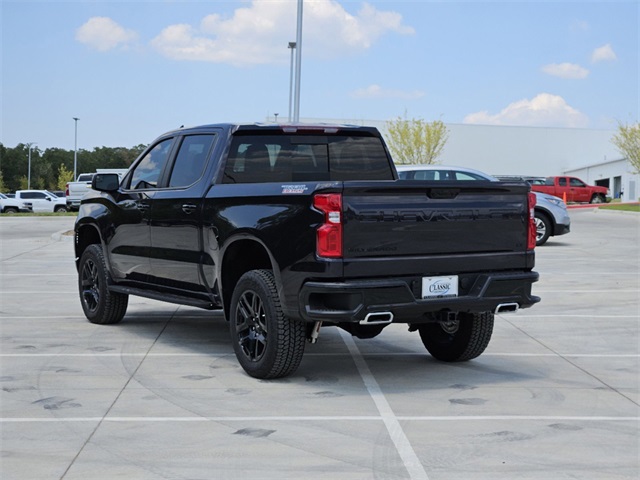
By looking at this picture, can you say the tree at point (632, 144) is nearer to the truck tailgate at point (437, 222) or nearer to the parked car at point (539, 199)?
the parked car at point (539, 199)

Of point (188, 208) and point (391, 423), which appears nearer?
point (391, 423)

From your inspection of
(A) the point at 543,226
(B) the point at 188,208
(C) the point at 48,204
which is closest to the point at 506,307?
(B) the point at 188,208

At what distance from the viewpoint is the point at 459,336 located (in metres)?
8.30

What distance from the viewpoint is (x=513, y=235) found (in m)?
7.57

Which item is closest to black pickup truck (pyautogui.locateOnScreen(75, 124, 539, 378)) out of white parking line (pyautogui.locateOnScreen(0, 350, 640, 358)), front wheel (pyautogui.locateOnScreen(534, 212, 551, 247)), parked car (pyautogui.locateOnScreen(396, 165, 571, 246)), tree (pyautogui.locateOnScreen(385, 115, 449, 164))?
white parking line (pyautogui.locateOnScreen(0, 350, 640, 358))

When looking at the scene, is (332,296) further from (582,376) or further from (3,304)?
(3,304)

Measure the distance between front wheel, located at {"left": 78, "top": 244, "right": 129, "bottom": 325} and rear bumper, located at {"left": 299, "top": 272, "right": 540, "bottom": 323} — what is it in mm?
3777

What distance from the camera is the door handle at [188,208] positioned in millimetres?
8406

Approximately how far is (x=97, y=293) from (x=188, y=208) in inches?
93.8

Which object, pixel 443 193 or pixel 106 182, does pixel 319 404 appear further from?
pixel 106 182

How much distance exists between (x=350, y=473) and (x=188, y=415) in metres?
1.62

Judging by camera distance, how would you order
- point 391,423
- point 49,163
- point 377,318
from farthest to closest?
point 49,163 < point 377,318 < point 391,423

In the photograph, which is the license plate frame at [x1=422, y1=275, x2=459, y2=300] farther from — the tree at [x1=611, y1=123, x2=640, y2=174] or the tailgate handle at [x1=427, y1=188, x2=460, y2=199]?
the tree at [x1=611, y1=123, x2=640, y2=174]

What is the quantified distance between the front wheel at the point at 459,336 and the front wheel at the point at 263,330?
1436 mm
